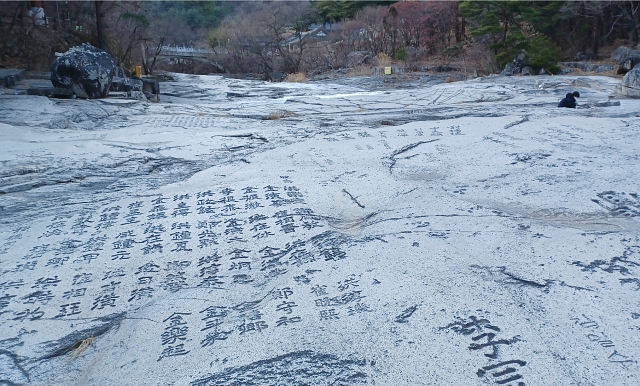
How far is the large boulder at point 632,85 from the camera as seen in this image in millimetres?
6734

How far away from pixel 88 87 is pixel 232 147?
13.0 feet

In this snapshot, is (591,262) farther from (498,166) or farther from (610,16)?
(610,16)

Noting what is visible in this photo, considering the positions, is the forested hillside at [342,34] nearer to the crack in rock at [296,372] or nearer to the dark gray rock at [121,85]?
the dark gray rock at [121,85]

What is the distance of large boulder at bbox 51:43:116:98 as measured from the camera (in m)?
7.52

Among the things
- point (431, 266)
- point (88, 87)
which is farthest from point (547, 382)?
point (88, 87)

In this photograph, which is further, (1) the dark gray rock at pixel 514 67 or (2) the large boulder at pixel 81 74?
(1) the dark gray rock at pixel 514 67

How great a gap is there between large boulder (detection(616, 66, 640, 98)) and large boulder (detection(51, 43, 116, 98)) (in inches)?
273

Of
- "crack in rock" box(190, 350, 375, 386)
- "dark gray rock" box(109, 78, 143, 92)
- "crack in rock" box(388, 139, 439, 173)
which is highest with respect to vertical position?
"dark gray rock" box(109, 78, 143, 92)

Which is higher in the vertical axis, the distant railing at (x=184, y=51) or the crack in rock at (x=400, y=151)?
the distant railing at (x=184, y=51)

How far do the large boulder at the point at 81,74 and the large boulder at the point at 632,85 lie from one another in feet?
22.8

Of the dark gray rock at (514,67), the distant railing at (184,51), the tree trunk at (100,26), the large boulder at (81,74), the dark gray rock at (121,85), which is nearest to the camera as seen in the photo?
the large boulder at (81,74)

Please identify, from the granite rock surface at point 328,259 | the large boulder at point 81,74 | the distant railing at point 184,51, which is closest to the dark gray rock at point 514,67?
the granite rock surface at point 328,259

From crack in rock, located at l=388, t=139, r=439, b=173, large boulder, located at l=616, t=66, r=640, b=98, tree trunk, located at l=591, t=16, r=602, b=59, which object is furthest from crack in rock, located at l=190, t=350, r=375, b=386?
tree trunk, located at l=591, t=16, r=602, b=59

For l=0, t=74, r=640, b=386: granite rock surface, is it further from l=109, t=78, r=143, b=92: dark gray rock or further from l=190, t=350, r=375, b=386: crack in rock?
l=109, t=78, r=143, b=92: dark gray rock
